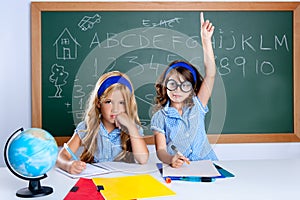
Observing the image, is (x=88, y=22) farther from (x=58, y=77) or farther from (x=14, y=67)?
(x=14, y=67)

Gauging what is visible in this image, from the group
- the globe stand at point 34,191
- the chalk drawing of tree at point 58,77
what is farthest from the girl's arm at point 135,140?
the chalk drawing of tree at point 58,77

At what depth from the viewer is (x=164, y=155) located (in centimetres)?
191

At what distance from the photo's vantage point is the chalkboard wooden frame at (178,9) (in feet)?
8.59

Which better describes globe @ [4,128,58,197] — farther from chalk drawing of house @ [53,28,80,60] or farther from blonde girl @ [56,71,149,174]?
chalk drawing of house @ [53,28,80,60]

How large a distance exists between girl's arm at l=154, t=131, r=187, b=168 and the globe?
543 millimetres

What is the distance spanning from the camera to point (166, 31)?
2.71m

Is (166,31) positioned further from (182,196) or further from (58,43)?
(182,196)

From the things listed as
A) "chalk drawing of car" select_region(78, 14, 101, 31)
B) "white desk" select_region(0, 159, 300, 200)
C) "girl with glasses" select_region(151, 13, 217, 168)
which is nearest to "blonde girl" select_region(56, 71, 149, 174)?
"girl with glasses" select_region(151, 13, 217, 168)

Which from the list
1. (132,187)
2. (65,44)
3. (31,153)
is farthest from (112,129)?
(65,44)

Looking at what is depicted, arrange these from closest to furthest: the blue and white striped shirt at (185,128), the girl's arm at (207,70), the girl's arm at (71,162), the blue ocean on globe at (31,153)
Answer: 1. the blue ocean on globe at (31,153)
2. the girl's arm at (71,162)
3. the blue and white striped shirt at (185,128)
4. the girl's arm at (207,70)

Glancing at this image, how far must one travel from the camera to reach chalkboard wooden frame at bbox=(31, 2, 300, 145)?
8.59 feet

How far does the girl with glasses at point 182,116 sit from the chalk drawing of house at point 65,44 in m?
0.80

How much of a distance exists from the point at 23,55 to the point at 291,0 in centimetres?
180

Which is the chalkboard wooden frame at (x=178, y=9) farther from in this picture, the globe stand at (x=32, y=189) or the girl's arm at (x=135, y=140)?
the globe stand at (x=32, y=189)
